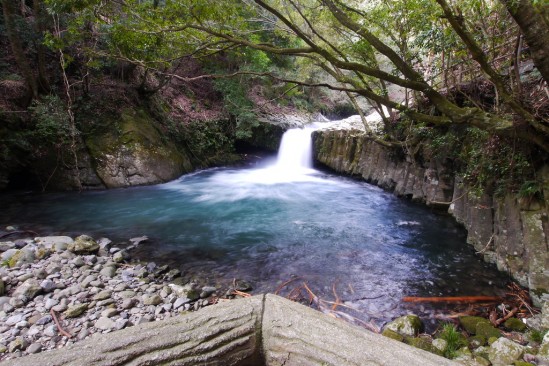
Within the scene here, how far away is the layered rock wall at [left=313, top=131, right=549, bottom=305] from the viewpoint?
13.1 feet

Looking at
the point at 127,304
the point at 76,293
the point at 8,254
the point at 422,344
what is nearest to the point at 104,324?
the point at 127,304

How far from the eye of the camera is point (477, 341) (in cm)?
319

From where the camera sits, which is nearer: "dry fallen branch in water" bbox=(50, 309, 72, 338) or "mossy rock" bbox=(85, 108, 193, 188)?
"dry fallen branch in water" bbox=(50, 309, 72, 338)

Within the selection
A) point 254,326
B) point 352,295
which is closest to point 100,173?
point 352,295

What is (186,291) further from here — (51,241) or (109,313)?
(51,241)

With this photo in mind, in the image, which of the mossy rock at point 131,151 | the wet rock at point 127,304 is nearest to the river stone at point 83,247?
the wet rock at point 127,304

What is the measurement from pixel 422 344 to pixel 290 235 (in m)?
3.69

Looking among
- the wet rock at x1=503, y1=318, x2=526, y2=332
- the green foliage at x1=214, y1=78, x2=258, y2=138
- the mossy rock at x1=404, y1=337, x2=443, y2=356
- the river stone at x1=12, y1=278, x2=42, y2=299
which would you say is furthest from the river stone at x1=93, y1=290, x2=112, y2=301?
the green foliage at x1=214, y1=78, x2=258, y2=138

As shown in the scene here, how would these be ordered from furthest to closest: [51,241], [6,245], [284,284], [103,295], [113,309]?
1. [51,241]
2. [6,245]
3. [284,284]
4. [103,295]
5. [113,309]

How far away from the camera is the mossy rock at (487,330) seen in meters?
3.22

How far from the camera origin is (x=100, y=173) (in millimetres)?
9477

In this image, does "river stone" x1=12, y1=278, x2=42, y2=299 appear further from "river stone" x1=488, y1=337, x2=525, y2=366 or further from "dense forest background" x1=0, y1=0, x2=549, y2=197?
"river stone" x1=488, y1=337, x2=525, y2=366

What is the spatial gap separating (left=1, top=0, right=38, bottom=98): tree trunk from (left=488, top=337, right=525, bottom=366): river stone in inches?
457

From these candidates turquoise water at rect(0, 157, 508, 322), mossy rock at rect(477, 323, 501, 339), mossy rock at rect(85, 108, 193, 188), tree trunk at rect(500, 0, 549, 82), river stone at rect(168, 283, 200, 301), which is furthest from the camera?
mossy rock at rect(85, 108, 193, 188)
